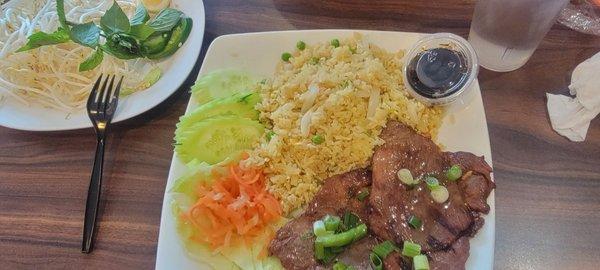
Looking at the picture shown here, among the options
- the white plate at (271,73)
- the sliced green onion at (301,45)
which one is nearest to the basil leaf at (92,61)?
the white plate at (271,73)

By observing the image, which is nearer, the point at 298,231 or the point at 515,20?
the point at 298,231

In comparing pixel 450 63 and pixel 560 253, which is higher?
pixel 450 63

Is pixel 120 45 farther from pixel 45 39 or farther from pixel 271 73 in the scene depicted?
pixel 271 73

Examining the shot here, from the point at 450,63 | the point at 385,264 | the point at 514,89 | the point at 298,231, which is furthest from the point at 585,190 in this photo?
the point at 298,231

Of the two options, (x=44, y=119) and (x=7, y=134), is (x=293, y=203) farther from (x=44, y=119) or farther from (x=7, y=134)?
(x=7, y=134)

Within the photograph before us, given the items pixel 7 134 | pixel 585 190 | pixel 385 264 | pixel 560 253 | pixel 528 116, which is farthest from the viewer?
pixel 7 134
